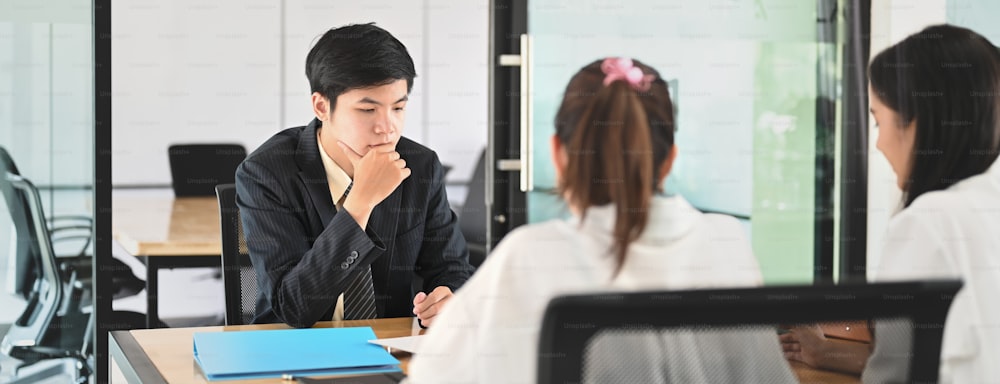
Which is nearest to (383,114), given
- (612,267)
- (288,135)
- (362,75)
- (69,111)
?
(362,75)

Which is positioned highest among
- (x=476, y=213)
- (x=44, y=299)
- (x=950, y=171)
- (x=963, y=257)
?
(x=950, y=171)

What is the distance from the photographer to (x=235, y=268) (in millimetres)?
2082

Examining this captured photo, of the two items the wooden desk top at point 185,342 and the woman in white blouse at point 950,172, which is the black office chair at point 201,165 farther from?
the woman in white blouse at point 950,172

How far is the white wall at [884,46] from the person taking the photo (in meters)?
3.74

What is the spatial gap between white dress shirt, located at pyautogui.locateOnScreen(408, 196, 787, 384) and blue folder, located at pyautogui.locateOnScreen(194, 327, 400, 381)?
0.49 m

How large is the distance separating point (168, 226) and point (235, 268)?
1.54m

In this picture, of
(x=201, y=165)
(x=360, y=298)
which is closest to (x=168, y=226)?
(x=201, y=165)

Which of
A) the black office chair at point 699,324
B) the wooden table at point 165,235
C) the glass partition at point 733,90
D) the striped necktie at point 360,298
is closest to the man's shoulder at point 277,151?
the striped necktie at point 360,298

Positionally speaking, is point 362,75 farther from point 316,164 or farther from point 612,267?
point 612,267

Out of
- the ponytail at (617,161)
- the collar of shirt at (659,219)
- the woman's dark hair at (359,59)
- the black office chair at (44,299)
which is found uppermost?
the woman's dark hair at (359,59)

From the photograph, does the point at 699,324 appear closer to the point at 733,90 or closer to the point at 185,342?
the point at 185,342

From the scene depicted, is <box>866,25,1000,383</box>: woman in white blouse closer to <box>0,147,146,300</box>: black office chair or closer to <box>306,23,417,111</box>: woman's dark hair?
<box>306,23,417,111</box>: woman's dark hair

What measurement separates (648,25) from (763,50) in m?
0.45

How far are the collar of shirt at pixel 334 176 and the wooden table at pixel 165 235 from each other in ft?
3.17
